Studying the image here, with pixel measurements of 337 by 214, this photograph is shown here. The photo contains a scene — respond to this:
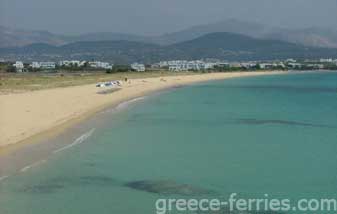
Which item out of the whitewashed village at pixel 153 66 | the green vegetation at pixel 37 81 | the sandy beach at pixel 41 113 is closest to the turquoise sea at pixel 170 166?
the sandy beach at pixel 41 113

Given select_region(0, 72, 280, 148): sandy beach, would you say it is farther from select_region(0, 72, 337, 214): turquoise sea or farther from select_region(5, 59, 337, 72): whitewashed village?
select_region(5, 59, 337, 72): whitewashed village

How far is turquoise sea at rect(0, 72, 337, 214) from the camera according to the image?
40.7 feet

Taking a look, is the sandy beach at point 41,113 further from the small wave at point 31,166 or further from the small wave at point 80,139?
the small wave at point 31,166

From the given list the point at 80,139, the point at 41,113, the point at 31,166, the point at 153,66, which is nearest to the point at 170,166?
the point at 31,166

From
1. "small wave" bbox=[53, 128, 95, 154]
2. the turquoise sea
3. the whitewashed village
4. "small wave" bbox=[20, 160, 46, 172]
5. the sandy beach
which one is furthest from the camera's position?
the whitewashed village

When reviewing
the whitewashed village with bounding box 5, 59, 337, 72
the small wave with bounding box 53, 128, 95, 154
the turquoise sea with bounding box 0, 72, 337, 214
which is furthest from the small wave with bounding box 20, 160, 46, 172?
the whitewashed village with bounding box 5, 59, 337, 72

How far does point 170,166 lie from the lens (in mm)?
15953

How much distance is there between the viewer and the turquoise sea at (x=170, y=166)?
12391 mm

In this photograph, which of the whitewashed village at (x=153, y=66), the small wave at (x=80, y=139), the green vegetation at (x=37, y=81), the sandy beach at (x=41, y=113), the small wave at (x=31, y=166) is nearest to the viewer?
the small wave at (x=31, y=166)

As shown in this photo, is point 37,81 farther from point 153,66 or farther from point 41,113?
point 153,66

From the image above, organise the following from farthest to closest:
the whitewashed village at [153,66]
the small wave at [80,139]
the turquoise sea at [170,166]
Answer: the whitewashed village at [153,66] < the small wave at [80,139] < the turquoise sea at [170,166]

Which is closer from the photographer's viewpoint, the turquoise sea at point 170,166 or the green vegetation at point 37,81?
the turquoise sea at point 170,166

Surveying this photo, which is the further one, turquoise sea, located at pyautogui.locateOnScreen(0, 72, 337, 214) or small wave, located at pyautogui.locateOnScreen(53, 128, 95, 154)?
small wave, located at pyautogui.locateOnScreen(53, 128, 95, 154)

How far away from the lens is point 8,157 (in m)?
16.2
